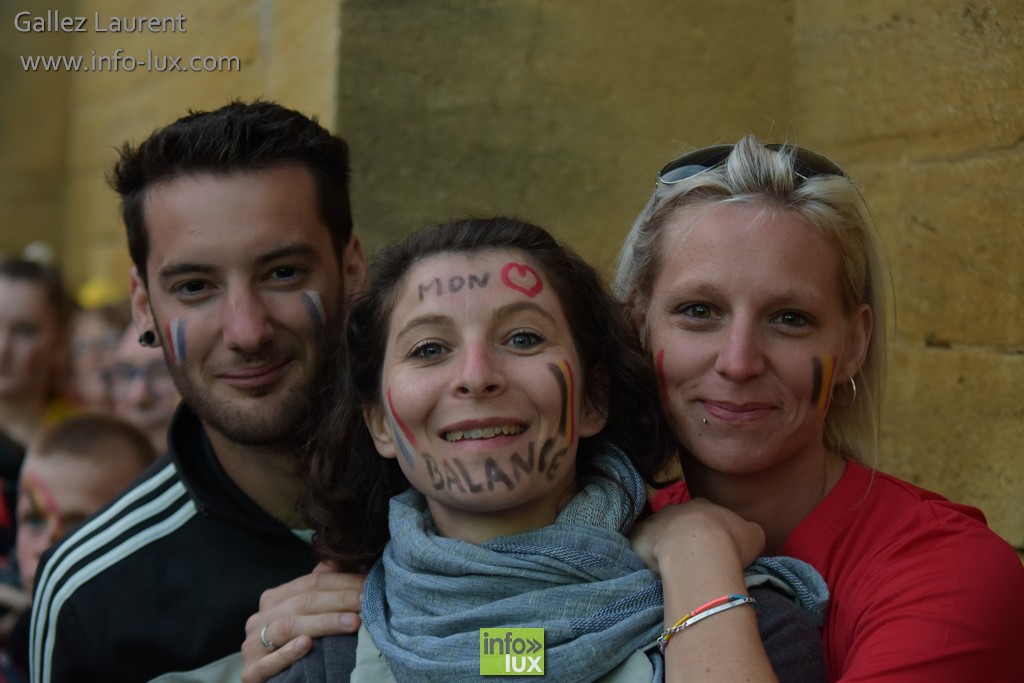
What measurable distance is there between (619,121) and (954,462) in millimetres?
1607

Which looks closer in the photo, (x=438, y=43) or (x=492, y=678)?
(x=492, y=678)

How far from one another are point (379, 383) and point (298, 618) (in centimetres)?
49

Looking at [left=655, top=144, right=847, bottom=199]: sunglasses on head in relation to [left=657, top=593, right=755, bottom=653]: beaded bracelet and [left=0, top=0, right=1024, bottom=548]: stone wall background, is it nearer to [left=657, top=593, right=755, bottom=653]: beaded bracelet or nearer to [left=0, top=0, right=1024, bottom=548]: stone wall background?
[left=0, top=0, right=1024, bottom=548]: stone wall background

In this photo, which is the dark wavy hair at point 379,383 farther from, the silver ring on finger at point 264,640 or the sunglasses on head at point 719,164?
the sunglasses on head at point 719,164

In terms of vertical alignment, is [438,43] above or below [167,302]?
above

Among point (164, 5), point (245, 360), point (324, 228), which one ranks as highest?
point (164, 5)

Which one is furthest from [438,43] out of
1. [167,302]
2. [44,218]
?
[44,218]

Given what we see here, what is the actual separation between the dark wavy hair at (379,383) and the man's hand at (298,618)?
73 millimetres

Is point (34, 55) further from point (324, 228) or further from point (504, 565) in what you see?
point (504, 565)

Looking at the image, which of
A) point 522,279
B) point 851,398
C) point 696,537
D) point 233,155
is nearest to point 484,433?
point 522,279

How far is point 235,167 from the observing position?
311 cm

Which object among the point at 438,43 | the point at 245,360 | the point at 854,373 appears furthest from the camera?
the point at 438,43

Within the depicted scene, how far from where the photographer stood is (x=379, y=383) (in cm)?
246

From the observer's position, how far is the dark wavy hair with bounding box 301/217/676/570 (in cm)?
244
